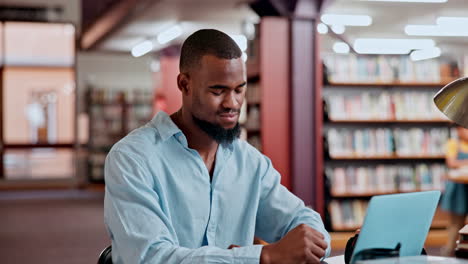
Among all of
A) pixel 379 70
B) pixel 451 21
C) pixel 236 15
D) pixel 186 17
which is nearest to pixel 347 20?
pixel 451 21

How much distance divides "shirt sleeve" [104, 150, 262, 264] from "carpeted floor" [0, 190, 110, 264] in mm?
4473

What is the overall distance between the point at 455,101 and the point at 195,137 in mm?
702

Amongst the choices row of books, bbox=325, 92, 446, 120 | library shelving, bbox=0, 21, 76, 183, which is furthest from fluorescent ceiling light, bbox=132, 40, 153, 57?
row of books, bbox=325, 92, 446, 120

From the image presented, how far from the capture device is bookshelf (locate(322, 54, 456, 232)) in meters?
6.90

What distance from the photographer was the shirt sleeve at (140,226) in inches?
58.0

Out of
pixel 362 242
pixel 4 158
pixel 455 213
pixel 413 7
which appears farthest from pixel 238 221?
pixel 4 158

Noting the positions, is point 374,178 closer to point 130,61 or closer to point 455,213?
point 455,213

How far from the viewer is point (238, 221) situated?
184 centimetres

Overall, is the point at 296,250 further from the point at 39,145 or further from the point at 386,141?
the point at 39,145

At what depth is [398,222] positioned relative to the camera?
57.8 inches

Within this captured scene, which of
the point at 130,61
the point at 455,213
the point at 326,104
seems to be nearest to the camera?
the point at 455,213

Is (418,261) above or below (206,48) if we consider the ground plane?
below

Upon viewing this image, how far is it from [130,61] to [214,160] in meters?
13.3

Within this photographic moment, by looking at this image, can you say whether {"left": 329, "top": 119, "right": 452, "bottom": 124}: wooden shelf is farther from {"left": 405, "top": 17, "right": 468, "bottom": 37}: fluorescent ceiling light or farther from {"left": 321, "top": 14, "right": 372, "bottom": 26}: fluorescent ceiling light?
{"left": 405, "top": 17, "right": 468, "bottom": 37}: fluorescent ceiling light
